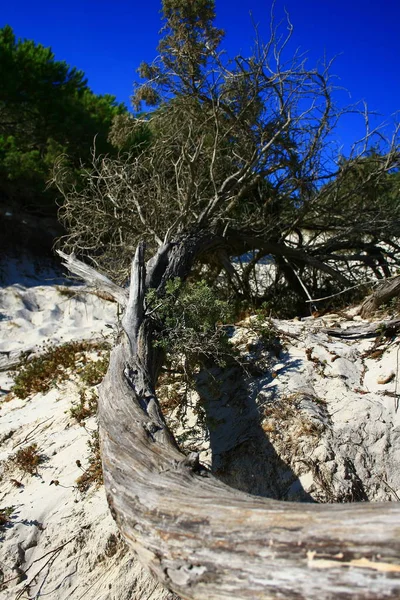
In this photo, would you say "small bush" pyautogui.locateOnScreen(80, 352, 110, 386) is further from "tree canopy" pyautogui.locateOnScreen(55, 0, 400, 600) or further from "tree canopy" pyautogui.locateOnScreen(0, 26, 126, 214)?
"tree canopy" pyautogui.locateOnScreen(0, 26, 126, 214)

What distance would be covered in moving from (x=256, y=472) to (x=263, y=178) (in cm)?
492

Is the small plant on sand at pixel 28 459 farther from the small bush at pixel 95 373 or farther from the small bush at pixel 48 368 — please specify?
the small bush at pixel 48 368

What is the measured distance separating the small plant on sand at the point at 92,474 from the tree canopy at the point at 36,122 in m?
6.83

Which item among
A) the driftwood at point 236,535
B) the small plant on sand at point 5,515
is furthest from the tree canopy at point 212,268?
the small plant on sand at point 5,515

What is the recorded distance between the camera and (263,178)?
734cm

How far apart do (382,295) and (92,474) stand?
3.19 metres

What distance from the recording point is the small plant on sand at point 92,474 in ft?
12.0

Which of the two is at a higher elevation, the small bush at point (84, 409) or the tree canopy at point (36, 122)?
the tree canopy at point (36, 122)

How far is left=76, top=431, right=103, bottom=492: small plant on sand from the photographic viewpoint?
367 centimetres

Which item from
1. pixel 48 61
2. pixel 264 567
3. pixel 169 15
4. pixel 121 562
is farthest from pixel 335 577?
pixel 48 61

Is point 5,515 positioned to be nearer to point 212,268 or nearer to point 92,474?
point 92,474

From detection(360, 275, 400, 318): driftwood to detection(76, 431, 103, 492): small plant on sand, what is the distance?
117 inches

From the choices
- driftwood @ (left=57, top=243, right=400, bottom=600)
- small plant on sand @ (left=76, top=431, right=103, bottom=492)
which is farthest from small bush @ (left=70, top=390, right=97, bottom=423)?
driftwood @ (left=57, top=243, right=400, bottom=600)

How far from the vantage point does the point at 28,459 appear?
163 inches
